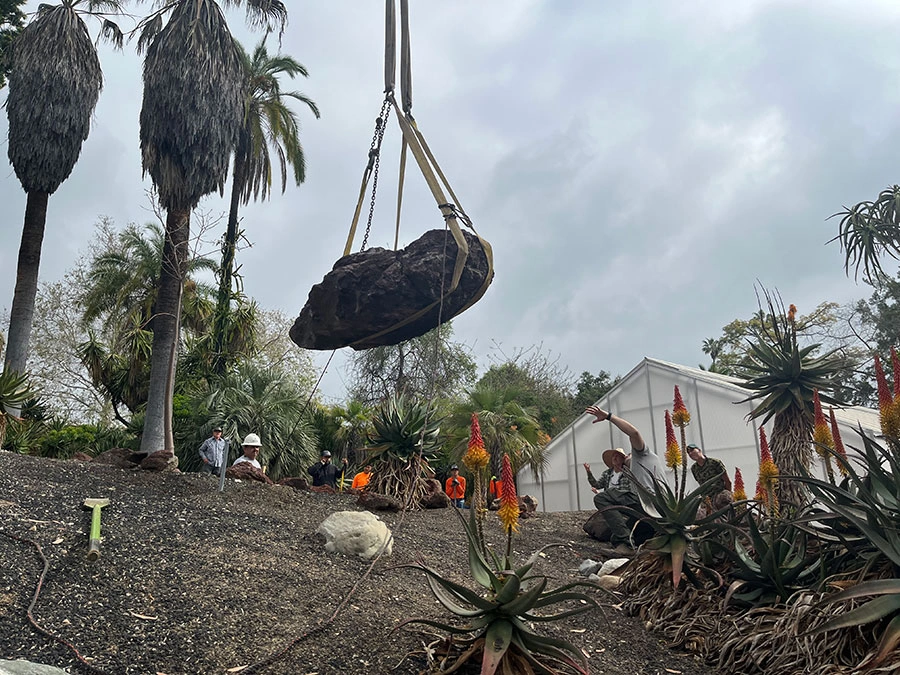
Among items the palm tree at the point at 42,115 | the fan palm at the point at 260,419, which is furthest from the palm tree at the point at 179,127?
the fan palm at the point at 260,419

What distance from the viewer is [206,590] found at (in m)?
4.43

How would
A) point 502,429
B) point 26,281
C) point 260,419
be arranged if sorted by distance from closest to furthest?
point 26,281 < point 260,419 < point 502,429

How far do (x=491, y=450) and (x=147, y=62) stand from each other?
10135mm

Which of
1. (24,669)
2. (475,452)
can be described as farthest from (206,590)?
(475,452)

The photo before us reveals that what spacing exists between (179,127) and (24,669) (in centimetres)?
1006

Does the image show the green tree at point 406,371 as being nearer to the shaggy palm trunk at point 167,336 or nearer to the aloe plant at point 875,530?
the shaggy palm trunk at point 167,336

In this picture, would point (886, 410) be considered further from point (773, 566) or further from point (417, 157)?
point (417, 157)

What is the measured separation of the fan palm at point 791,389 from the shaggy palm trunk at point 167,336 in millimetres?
8130

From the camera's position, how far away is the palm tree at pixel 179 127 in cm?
1138

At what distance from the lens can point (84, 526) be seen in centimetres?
514

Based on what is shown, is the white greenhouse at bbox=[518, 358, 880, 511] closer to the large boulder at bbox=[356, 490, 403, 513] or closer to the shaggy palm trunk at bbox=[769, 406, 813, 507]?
the shaggy palm trunk at bbox=[769, 406, 813, 507]

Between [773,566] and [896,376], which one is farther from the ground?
[896,376]

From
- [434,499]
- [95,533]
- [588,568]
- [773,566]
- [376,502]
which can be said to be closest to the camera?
[773,566]

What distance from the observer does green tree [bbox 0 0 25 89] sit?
46.8ft
